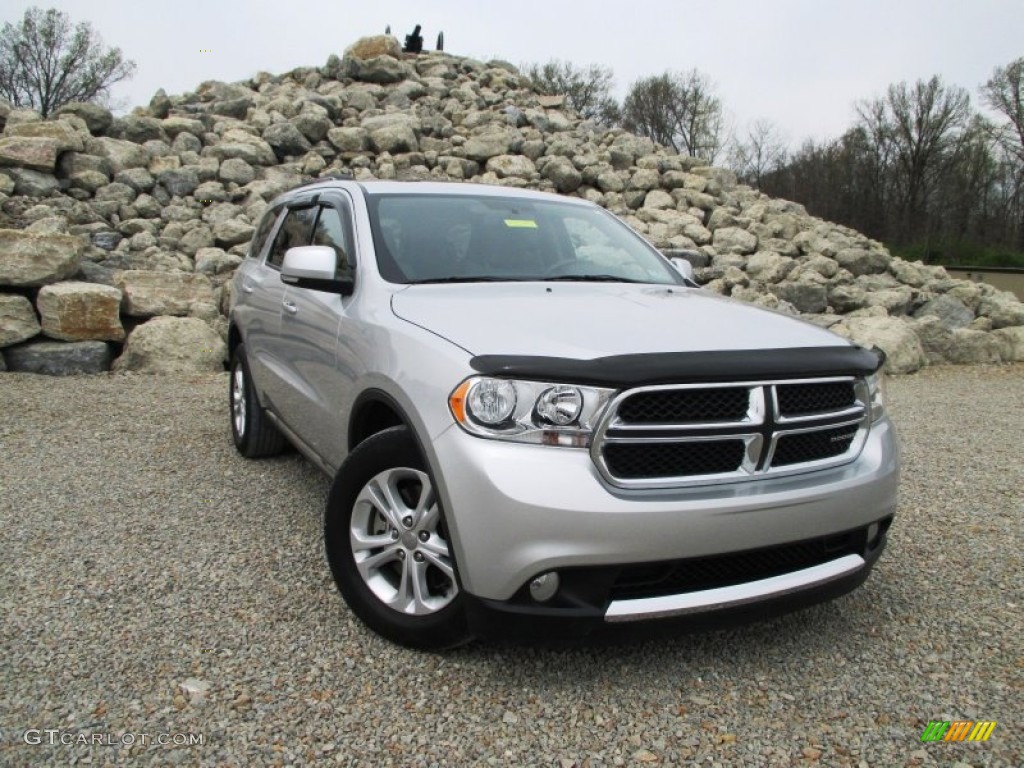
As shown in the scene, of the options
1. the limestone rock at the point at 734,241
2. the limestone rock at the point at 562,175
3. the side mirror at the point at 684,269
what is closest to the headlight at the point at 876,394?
the side mirror at the point at 684,269

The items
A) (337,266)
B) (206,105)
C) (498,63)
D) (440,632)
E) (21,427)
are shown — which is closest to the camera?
(440,632)

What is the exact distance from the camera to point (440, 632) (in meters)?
2.69

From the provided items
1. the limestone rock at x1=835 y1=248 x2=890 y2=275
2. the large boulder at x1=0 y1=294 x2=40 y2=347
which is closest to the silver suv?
the large boulder at x1=0 y1=294 x2=40 y2=347

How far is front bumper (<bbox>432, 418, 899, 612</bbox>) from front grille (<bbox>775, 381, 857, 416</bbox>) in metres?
0.30

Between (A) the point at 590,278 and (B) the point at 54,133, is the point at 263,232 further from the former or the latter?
(B) the point at 54,133

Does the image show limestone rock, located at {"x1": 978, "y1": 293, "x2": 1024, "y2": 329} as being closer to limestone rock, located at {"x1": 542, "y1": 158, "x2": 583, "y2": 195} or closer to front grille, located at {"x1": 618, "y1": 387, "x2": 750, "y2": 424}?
limestone rock, located at {"x1": 542, "y1": 158, "x2": 583, "y2": 195}

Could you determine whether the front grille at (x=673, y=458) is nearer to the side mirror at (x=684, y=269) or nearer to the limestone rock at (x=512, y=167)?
the side mirror at (x=684, y=269)

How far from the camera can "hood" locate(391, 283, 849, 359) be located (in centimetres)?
261

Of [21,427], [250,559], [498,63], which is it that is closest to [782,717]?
[250,559]

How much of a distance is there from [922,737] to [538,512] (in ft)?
4.60

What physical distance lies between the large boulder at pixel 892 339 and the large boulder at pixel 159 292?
26.3ft

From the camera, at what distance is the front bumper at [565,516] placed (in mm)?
2324

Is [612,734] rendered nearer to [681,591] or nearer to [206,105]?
[681,591]

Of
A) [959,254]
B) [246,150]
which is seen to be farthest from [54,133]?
[959,254]
